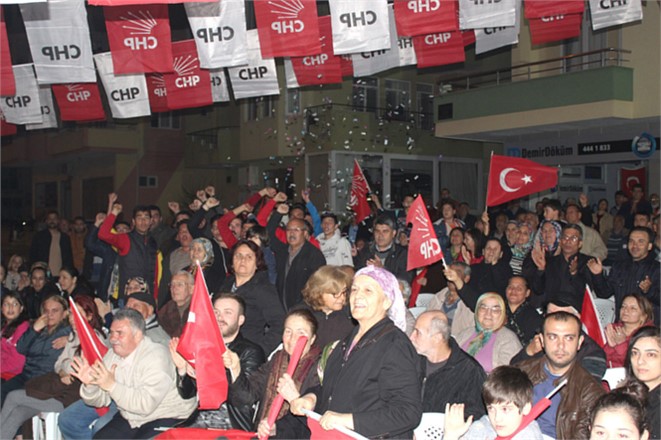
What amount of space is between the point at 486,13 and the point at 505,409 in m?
6.03

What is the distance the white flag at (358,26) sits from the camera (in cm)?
908

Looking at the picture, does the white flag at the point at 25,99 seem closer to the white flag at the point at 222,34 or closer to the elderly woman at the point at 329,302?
the white flag at the point at 222,34

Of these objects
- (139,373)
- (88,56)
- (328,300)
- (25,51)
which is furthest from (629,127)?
(25,51)

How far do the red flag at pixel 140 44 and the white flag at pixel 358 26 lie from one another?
234cm

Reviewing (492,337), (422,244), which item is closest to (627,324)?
(492,337)

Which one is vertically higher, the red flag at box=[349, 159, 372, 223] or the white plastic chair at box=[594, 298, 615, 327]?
the red flag at box=[349, 159, 372, 223]

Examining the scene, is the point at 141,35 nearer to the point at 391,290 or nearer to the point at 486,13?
the point at 486,13

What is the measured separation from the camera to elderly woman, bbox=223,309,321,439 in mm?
4773

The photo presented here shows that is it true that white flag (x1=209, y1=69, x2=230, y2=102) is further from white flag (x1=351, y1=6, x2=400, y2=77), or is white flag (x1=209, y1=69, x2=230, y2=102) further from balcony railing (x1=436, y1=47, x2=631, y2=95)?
balcony railing (x1=436, y1=47, x2=631, y2=95)

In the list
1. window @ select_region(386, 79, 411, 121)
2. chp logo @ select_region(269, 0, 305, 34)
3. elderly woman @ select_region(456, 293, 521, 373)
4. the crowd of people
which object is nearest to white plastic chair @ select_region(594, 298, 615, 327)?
the crowd of people

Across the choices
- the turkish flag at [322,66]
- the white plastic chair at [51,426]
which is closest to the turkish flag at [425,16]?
the turkish flag at [322,66]

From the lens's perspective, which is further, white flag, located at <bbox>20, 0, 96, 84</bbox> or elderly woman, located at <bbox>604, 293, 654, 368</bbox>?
white flag, located at <bbox>20, 0, 96, 84</bbox>

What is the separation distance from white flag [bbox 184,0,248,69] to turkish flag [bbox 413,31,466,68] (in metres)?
2.80

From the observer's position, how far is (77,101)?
1286 centimetres
